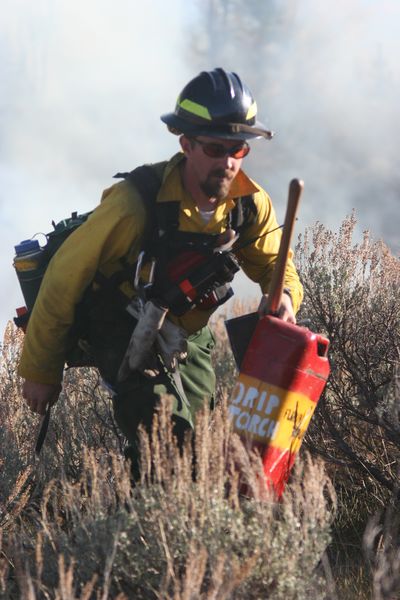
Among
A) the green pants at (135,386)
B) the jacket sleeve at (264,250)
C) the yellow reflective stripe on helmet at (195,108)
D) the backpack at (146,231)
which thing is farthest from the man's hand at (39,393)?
the yellow reflective stripe on helmet at (195,108)

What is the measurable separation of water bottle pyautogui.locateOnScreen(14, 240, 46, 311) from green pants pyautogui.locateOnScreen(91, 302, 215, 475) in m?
0.35

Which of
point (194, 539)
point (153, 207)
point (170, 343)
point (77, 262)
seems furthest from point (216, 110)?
point (194, 539)

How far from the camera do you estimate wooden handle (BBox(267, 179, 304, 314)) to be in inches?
136

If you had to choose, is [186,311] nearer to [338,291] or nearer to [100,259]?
[100,259]

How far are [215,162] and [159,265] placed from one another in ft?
1.50

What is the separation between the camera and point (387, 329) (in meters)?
5.02

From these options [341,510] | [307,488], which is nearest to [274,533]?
[307,488]

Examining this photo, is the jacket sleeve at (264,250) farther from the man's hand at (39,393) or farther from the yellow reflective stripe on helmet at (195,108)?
the man's hand at (39,393)

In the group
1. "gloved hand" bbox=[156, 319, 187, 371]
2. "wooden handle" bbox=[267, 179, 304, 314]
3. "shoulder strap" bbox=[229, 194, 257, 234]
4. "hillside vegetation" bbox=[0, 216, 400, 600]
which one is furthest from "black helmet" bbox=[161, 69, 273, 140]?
"hillside vegetation" bbox=[0, 216, 400, 600]

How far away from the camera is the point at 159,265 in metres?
3.89

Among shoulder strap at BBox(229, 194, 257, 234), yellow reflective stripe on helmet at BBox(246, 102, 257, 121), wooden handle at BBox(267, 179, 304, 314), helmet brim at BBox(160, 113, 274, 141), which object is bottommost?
wooden handle at BBox(267, 179, 304, 314)

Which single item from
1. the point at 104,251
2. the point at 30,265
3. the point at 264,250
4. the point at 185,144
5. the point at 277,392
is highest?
the point at 185,144

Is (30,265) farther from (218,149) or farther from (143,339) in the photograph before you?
(218,149)

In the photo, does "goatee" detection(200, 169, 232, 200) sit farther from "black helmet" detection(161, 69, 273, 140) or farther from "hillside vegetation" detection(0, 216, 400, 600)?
"hillside vegetation" detection(0, 216, 400, 600)
